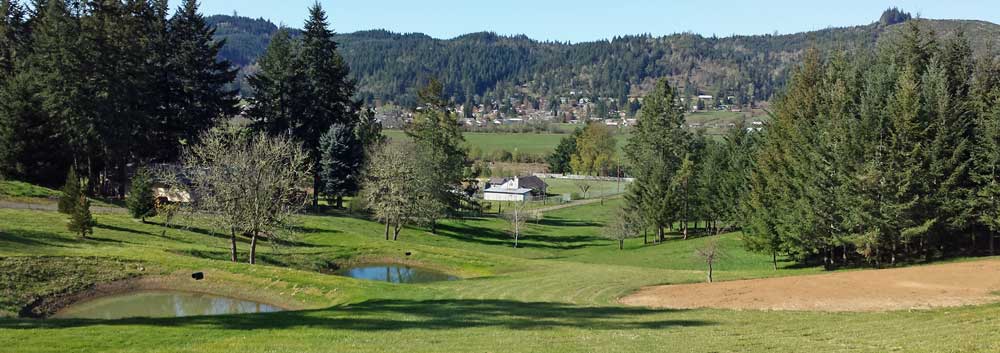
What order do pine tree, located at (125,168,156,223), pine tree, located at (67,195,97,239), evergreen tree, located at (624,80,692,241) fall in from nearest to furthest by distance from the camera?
pine tree, located at (67,195,97,239) < pine tree, located at (125,168,156,223) < evergreen tree, located at (624,80,692,241)

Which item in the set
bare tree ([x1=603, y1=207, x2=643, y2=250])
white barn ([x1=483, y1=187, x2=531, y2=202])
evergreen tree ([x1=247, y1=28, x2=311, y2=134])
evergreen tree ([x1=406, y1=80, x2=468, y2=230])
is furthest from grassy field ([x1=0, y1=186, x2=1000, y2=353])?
white barn ([x1=483, y1=187, x2=531, y2=202])

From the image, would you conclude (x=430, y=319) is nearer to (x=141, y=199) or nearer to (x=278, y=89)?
(x=141, y=199)

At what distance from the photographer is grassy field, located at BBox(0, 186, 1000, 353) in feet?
61.1

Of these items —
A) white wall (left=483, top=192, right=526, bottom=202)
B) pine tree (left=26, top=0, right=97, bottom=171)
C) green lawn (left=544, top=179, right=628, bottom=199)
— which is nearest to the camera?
pine tree (left=26, top=0, right=97, bottom=171)

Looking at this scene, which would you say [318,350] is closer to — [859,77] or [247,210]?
[247,210]

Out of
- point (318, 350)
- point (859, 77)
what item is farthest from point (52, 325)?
point (859, 77)

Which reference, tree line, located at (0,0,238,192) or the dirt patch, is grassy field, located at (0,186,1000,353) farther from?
tree line, located at (0,0,238,192)

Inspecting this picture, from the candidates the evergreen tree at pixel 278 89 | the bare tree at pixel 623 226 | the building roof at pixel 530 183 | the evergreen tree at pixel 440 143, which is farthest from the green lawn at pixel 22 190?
the building roof at pixel 530 183

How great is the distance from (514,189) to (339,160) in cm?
5639

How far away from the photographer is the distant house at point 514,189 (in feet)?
385

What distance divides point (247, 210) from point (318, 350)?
21224 millimetres

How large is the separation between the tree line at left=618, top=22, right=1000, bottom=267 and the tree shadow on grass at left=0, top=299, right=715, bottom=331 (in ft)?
64.8

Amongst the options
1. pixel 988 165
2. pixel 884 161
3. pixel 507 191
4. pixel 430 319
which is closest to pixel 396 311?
pixel 430 319

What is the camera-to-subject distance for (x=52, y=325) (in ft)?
68.0
